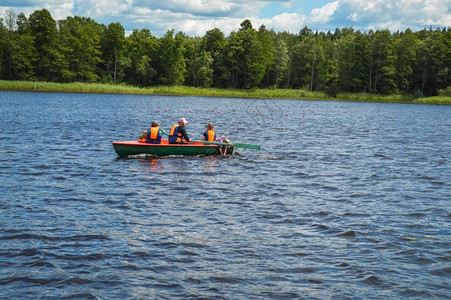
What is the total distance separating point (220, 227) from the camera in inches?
438

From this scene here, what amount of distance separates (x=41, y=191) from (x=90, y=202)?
2096mm

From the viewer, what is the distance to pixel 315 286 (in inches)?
320

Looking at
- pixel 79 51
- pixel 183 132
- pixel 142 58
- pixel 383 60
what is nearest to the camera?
pixel 183 132

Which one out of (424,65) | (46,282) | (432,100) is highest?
(424,65)

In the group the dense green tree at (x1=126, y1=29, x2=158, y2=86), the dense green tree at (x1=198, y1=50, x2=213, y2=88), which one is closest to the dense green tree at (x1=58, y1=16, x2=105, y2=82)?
the dense green tree at (x1=126, y1=29, x2=158, y2=86)

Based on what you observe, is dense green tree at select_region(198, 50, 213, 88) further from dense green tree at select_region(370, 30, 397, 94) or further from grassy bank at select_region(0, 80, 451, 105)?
dense green tree at select_region(370, 30, 397, 94)

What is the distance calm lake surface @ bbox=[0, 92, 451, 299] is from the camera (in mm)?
8117

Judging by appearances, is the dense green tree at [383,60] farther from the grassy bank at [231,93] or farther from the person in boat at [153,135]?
the person in boat at [153,135]

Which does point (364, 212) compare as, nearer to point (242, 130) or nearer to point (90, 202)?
point (90, 202)

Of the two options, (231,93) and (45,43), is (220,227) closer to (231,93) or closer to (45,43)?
(231,93)

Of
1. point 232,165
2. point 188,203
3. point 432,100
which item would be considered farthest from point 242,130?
point 432,100

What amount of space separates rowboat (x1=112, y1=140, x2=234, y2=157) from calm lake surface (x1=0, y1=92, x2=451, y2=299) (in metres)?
0.38

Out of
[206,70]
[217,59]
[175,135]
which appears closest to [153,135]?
[175,135]

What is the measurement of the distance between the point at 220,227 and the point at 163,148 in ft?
33.2
